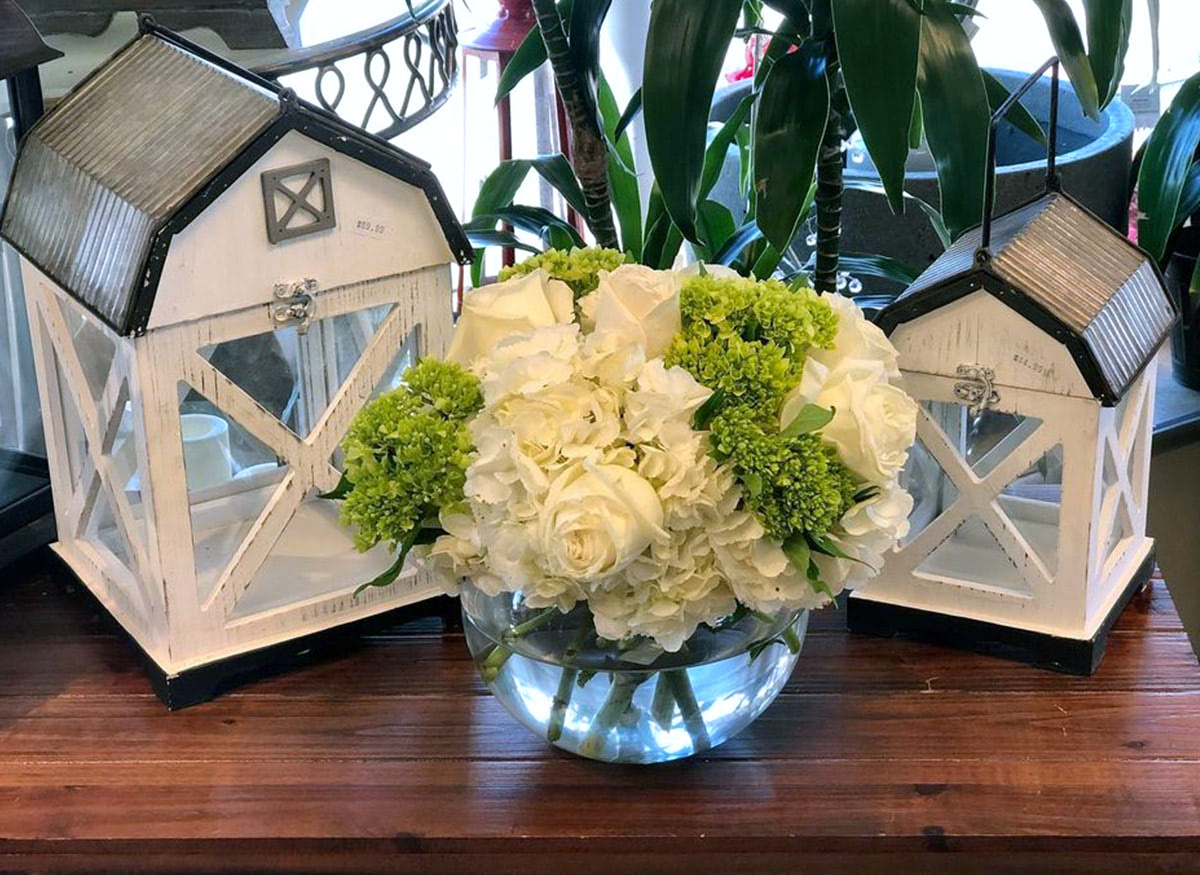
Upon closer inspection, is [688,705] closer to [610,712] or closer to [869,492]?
[610,712]

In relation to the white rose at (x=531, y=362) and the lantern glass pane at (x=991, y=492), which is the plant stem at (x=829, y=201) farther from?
the white rose at (x=531, y=362)

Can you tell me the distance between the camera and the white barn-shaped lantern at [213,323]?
0.99 meters

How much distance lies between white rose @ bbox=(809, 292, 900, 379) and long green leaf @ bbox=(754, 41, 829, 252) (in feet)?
0.43

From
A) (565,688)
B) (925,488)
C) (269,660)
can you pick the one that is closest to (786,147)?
(925,488)

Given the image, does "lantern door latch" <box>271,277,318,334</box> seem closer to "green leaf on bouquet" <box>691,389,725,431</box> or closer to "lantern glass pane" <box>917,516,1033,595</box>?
"green leaf on bouquet" <box>691,389,725,431</box>

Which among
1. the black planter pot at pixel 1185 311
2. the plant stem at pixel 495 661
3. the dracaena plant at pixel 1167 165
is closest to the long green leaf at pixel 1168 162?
the dracaena plant at pixel 1167 165

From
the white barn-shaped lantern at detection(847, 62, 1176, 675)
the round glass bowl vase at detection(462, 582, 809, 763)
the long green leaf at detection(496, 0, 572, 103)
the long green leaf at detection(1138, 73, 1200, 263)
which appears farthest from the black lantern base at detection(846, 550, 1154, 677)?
the long green leaf at detection(496, 0, 572, 103)

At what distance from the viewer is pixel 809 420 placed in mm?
840

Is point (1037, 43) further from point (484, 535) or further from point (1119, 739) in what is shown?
point (484, 535)

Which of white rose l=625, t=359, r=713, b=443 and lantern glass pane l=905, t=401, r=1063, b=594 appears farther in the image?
lantern glass pane l=905, t=401, r=1063, b=594

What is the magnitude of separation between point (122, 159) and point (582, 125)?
0.35 m

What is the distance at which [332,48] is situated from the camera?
1.28 m

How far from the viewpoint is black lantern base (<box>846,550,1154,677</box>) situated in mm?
1096

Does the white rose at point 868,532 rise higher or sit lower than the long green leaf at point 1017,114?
lower
